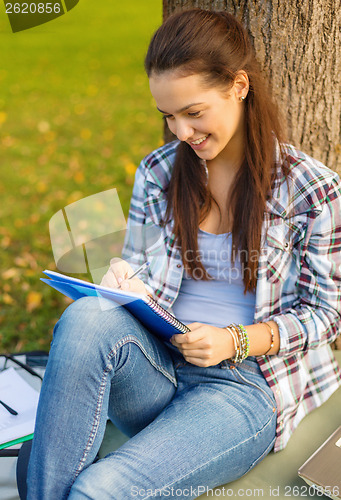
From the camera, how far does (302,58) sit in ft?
7.59

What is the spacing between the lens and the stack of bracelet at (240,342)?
1.89 meters

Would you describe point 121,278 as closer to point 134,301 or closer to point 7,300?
point 134,301

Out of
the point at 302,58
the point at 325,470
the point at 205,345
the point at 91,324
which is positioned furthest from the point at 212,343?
the point at 302,58

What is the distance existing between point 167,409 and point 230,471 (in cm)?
28

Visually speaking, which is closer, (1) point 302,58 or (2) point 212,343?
(2) point 212,343

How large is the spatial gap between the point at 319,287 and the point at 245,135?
590mm

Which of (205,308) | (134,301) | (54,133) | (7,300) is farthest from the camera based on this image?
(54,133)

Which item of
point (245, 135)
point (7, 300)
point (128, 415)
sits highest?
point (245, 135)

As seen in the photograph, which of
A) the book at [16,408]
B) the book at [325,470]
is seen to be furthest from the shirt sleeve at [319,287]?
the book at [16,408]

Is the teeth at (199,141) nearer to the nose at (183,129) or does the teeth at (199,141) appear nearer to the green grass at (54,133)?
the nose at (183,129)

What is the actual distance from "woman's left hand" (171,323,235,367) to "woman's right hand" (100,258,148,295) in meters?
0.26

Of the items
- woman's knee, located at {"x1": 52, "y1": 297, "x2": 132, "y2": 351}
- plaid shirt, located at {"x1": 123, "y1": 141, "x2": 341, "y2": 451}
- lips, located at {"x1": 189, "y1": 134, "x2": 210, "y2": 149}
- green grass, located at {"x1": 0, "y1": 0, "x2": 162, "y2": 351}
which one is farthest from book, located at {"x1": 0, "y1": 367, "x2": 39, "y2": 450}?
lips, located at {"x1": 189, "y1": 134, "x2": 210, "y2": 149}

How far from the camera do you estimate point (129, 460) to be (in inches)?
65.8

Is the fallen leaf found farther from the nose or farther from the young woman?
the nose
